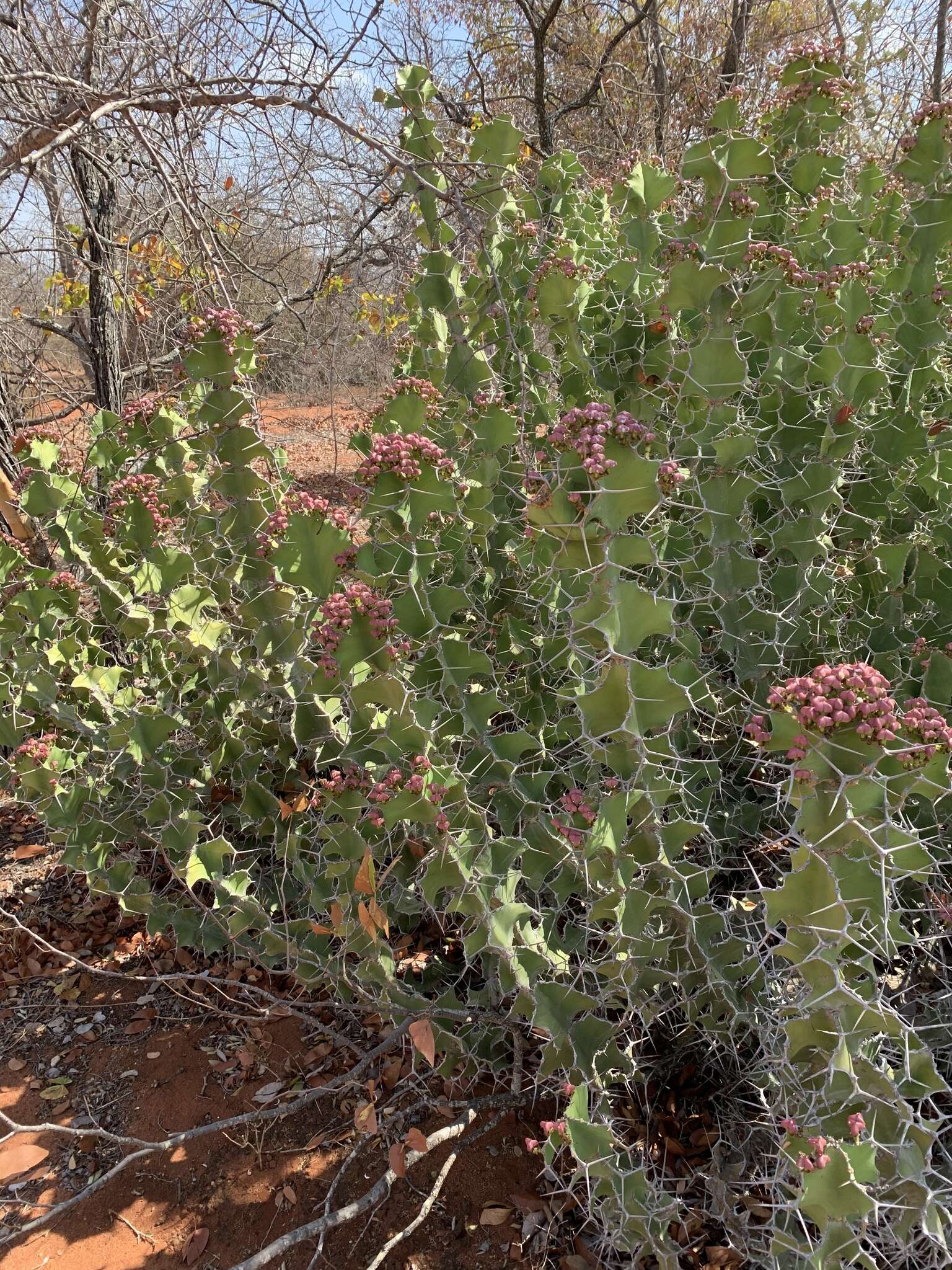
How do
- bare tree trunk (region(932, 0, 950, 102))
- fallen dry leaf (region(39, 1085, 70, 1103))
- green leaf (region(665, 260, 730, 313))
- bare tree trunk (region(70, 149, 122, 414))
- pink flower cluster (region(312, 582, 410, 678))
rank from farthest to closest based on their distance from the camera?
bare tree trunk (region(70, 149, 122, 414)) → bare tree trunk (region(932, 0, 950, 102)) → fallen dry leaf (region(39, 1085, 70, 1103)) → green leaf (region(665, 260, 730, 313)) → pink flower cluster (region(312, 582, 410, 678))

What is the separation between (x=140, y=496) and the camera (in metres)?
2.30

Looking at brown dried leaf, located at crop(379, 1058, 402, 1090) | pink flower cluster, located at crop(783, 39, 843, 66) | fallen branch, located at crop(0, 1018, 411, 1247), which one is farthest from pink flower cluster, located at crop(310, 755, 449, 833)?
pink flower cluster, located at crop(783, 39, 843, 66)

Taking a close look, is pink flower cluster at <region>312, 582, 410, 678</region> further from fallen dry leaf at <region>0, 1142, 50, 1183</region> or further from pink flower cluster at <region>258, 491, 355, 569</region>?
fallen dry leaf at <region>0, 1142, 50, 1183</region>

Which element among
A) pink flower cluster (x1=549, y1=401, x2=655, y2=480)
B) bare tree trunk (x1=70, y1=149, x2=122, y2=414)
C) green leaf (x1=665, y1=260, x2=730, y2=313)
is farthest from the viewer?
bare tree trunk (x1=70, y1=149, x2=122, y2=414)

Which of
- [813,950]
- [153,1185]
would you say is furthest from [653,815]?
[153,1185]

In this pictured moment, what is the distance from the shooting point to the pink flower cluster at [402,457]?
4.99ft

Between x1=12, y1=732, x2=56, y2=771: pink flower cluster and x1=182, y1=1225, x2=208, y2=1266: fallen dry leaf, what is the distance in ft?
3.95

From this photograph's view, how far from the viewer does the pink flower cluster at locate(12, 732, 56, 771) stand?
2.26m

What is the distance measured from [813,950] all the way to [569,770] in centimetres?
89

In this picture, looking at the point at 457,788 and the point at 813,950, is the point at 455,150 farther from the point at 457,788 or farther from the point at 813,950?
the point at 813,950

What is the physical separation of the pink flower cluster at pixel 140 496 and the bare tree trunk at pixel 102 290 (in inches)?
77.3

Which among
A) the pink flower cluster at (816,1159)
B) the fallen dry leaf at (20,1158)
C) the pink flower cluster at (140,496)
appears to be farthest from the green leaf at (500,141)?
the fallen dry leaf at (20,1158)

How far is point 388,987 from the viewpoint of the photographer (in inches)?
74.7

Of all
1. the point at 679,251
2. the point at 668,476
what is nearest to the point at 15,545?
the point at 668,476
